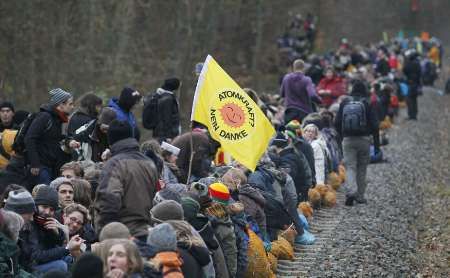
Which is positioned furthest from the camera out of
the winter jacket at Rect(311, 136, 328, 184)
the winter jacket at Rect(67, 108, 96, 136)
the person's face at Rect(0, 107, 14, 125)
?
the winter jacket at Rect(311, 136, 328, 184)

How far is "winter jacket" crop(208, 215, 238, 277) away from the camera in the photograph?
12.6m

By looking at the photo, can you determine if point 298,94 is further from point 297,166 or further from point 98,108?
point 98,108

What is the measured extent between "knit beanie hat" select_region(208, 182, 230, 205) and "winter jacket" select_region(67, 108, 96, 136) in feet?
8.78

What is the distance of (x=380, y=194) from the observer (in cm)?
2273

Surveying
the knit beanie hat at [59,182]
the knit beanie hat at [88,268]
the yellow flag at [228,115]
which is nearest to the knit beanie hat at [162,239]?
the knit beanie hat at [88,268]

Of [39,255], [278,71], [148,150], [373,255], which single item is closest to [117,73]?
[278,71]

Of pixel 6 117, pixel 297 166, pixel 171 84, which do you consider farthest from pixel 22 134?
pixel 297 166

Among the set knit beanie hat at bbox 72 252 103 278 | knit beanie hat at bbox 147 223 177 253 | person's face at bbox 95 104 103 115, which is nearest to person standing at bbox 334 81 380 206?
person's face at bbox 95 104 103 115

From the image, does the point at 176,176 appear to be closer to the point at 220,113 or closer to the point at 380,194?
the point at 220,113

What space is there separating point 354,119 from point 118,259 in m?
11.5

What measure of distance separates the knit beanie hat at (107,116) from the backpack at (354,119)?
6.68 metres

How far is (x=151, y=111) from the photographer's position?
16.9 m

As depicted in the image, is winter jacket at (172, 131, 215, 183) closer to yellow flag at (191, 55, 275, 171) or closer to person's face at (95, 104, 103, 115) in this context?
yellow flag at (191, 55, 275, 171)

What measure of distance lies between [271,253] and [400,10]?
64032mm
